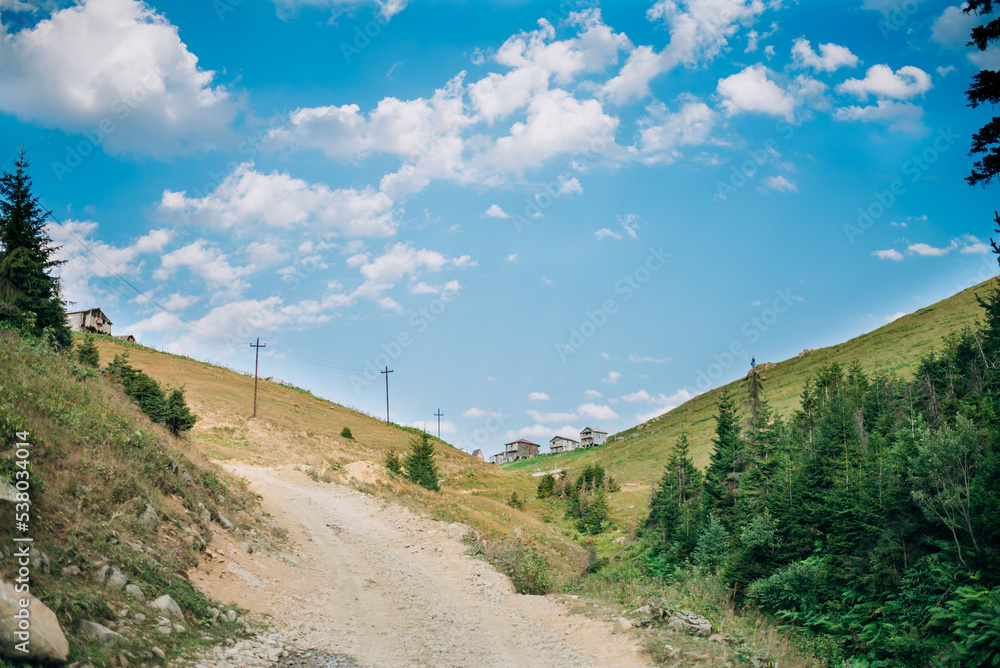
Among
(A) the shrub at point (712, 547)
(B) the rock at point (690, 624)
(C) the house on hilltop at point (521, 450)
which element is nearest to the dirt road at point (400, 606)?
(B) the rock at point (690, 624)

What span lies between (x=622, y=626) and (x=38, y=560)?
9937 millimetres

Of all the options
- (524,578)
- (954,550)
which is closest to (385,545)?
(524,578)

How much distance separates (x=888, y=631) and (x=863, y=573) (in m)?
2.75

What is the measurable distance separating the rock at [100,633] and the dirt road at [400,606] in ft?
A: 5.13

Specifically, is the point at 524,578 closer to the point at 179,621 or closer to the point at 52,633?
the point at 179,621

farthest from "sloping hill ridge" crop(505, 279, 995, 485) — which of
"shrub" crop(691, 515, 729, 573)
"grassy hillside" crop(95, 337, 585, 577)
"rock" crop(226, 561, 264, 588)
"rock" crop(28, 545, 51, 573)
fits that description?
"rock" crop(28, 545, 51, 573)

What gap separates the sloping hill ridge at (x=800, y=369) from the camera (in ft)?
216

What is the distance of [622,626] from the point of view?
10820 mm

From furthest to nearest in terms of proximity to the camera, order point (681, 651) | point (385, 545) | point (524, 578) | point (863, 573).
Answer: point (385, 545) < point (863, 573) < point (524, 578) < point (681, 651)

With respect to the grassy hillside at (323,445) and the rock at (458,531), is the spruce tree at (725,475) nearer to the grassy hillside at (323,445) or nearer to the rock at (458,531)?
the grassy hillside at (323,445)

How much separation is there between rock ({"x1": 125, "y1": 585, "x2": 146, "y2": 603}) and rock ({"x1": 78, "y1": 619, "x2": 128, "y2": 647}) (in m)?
1.44

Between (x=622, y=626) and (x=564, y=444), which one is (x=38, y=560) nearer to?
(x=622, y=626)

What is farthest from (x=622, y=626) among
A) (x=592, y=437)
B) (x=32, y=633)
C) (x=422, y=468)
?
(x=592, y=437)

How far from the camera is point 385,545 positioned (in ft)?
65.4
